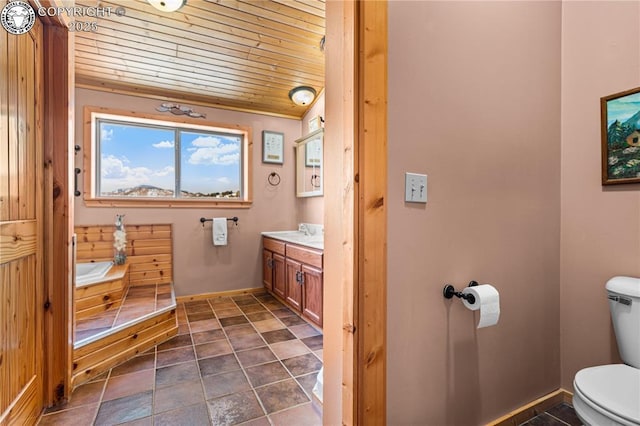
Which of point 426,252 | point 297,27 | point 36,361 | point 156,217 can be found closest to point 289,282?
point 156,217

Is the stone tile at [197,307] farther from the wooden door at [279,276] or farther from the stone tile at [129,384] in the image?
the stone tile at [129,384]

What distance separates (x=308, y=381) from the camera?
190 cm

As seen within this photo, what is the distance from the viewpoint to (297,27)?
261 cm

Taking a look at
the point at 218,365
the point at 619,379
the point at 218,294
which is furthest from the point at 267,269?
the point at 619,379

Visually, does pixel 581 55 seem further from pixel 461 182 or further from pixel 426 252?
pixel 426 252

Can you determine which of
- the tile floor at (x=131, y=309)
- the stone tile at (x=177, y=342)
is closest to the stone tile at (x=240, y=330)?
the stone tile at (x=177, y=342)

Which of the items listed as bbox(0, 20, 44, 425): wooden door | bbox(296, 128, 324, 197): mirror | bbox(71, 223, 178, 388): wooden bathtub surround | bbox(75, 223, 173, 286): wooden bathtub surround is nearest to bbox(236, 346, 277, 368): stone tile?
bbox(71, 223, 178, 388): wooden bathtub surround

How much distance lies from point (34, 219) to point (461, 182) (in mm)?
2053

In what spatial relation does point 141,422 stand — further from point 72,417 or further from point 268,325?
point 268,325

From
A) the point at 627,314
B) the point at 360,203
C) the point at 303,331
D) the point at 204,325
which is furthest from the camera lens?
the point at 204,325

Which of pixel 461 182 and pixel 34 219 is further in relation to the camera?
pixel 34 219

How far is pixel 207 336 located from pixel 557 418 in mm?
2436

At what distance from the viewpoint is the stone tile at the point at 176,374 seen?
187 cm

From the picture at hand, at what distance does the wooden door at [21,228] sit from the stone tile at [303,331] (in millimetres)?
1670
